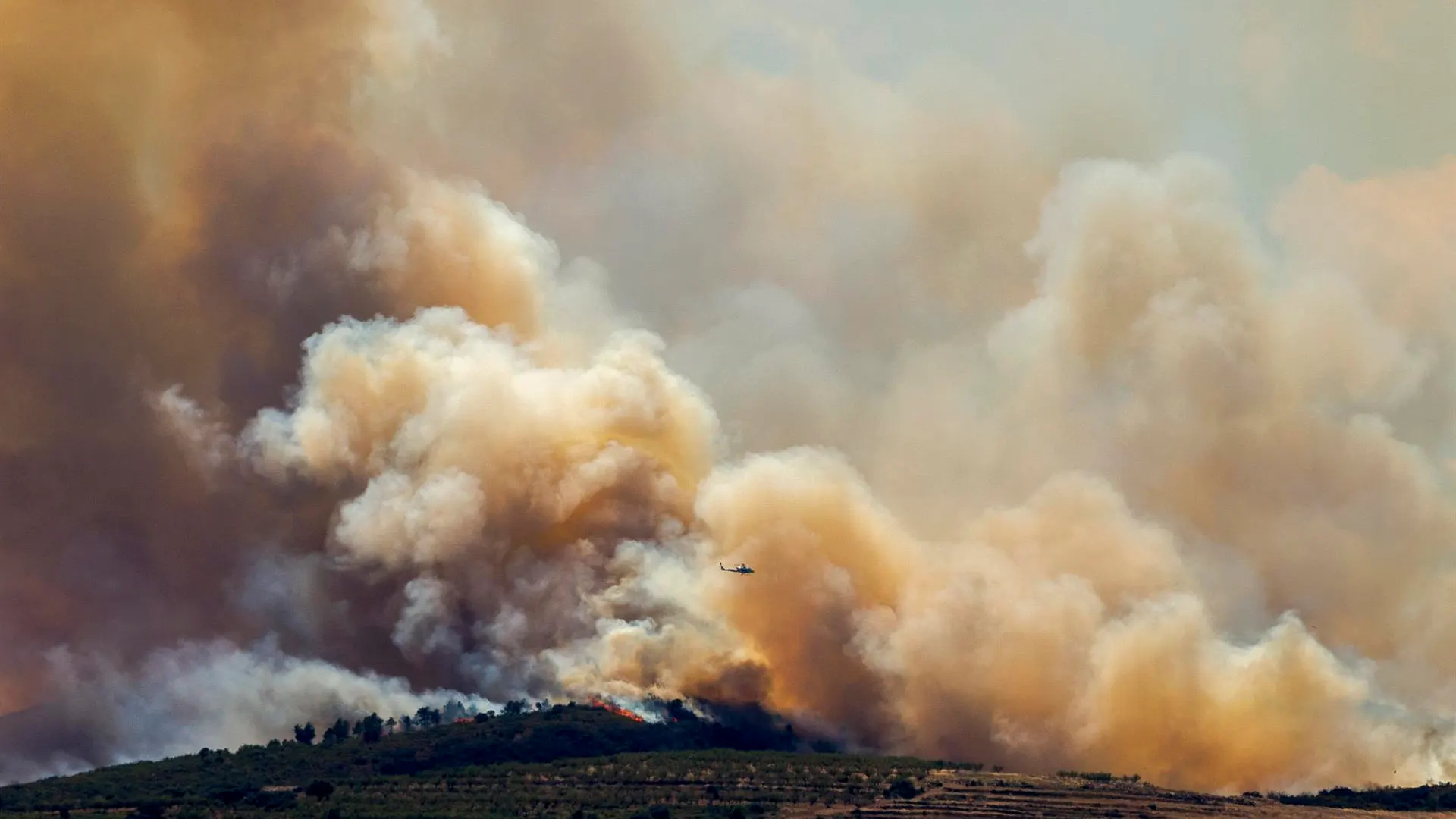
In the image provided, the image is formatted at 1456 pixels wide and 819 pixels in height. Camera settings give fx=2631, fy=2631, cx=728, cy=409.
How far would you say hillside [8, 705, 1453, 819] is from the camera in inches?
6102

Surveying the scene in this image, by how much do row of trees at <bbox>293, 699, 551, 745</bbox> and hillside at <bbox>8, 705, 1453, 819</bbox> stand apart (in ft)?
2.72

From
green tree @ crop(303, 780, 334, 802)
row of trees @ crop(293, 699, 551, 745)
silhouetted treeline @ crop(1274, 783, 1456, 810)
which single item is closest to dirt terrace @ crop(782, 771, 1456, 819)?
silhouetted treeline @ crop(1274, 783, 1456, 810)

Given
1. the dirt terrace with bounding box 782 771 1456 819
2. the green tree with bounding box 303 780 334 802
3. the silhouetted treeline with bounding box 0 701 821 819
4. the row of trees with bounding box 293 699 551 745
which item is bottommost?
the dirt terrace with bounding box 782 771 1456 819

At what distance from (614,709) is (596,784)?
476 inches

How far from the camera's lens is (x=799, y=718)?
174 metres

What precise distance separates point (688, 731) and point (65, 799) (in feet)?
129

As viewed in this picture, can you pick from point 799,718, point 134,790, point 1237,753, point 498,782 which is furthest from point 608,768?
point 1237,753

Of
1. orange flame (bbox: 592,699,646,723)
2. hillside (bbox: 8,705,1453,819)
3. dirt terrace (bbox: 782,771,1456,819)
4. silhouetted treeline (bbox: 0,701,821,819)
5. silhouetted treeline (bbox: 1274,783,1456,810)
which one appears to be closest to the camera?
dirt terrace (bbox: 782,771,1456,819)

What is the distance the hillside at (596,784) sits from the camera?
155000mm

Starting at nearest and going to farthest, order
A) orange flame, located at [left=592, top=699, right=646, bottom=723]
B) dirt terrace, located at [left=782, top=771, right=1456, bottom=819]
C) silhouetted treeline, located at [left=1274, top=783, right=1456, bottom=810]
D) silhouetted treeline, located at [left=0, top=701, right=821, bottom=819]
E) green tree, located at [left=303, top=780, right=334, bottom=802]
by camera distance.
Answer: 1. dirt terrace, located at [left=782, top=771, right=1456, bottom=819]
2. green tree, located at [left=303, top=780, right=334, bottom=802]
3. silhouetted treeline, located at [left=0, top=701, right=821, bottom=819]
4. silhouetted treeline, located at [left=1274, top=783, right=1456, bottom=810]
5. orange flame, located at [left=592, top=699, right=646, bottom=723]

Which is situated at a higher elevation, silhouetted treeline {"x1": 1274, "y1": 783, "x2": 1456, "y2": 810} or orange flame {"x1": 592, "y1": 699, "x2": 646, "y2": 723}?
orange flame {"x1": 592, "y1": 699, "x2": 646, "y2": 723}

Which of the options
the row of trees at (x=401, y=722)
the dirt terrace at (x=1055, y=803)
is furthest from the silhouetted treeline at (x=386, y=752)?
the dirt terrace at (x=1055, y=803)

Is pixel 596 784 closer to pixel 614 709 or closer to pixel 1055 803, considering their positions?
pixel 614 709

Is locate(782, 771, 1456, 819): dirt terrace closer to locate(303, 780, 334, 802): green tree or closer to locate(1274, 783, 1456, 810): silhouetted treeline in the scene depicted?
locate(1274, 783, 1456, 810): silhouetted treeline
